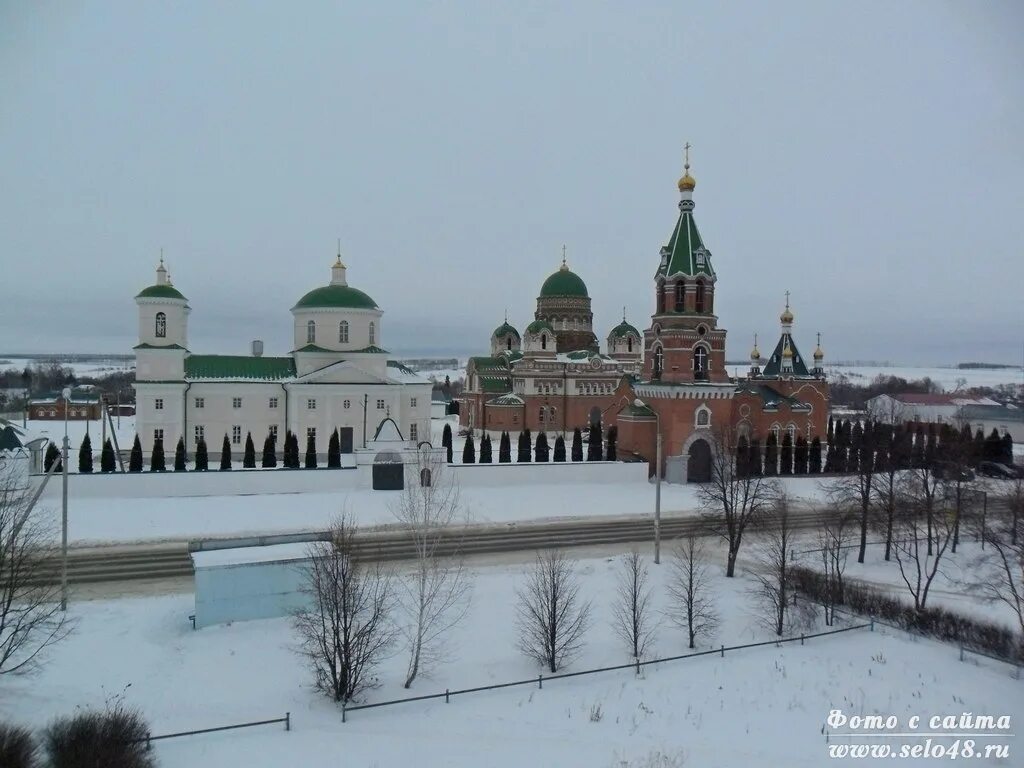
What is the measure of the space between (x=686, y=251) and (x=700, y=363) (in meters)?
5.33

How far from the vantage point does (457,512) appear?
24297 millimetres

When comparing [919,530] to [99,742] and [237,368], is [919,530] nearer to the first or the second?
[99,742]

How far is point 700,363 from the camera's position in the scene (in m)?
31.7

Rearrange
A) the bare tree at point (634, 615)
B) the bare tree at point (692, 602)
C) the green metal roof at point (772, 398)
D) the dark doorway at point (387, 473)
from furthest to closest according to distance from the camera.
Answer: the green metal roof at point (772, 398), the dark doorway at point (387, 473), the bare tree at point (692, 602), the bare tree at point (634, 615)

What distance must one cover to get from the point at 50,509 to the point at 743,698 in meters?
21.7

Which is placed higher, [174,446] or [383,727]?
[174,446]

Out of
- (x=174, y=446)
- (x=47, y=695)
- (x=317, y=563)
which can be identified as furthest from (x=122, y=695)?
(x=174, y=446)

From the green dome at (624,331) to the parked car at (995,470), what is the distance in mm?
25236

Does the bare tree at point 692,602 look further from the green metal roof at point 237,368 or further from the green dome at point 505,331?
the green dome at point 505,331

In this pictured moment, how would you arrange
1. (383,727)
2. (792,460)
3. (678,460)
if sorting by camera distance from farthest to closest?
1. (792,460)
2. (678,460)
3. (383,727)

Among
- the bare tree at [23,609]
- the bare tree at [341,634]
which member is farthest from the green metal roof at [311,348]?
the bare tree at [341,634]

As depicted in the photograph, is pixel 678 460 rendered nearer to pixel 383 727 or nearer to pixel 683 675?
pixel 683 675

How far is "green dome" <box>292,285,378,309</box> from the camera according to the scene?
1382 inches

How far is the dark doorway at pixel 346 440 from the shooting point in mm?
33519
